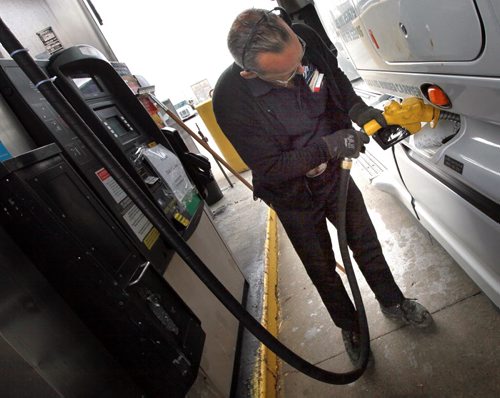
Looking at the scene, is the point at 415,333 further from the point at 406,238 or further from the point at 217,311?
the point at 217,311

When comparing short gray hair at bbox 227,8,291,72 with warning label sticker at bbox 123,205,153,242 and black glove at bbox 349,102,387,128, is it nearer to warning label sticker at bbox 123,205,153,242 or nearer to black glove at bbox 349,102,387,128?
black glove at bbox 349,102,387,128

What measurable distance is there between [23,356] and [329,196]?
1.33m

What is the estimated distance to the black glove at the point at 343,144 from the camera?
58.7 inches

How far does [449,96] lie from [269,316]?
1.84m

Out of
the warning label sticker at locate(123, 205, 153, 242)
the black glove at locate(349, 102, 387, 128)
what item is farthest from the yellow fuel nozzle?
the warning label sticker at locate(123, 205, 153, 242)

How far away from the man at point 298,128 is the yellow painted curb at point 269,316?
0.60 meters

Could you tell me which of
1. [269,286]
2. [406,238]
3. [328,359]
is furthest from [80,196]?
[406,238]

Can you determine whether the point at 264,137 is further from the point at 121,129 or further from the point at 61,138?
the point at 121,129

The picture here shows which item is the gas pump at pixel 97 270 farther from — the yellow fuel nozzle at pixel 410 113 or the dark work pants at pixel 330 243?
the yellow fuel nozzle at pixel 410 113

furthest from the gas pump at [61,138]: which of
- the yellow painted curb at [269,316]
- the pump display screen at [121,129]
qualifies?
the yellow painted curb at [269,316]

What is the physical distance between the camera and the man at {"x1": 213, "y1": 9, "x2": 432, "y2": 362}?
4.50ft

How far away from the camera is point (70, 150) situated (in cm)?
133

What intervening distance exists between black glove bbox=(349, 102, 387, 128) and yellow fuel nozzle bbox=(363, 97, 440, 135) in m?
0.03

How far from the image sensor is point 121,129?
200 cm
